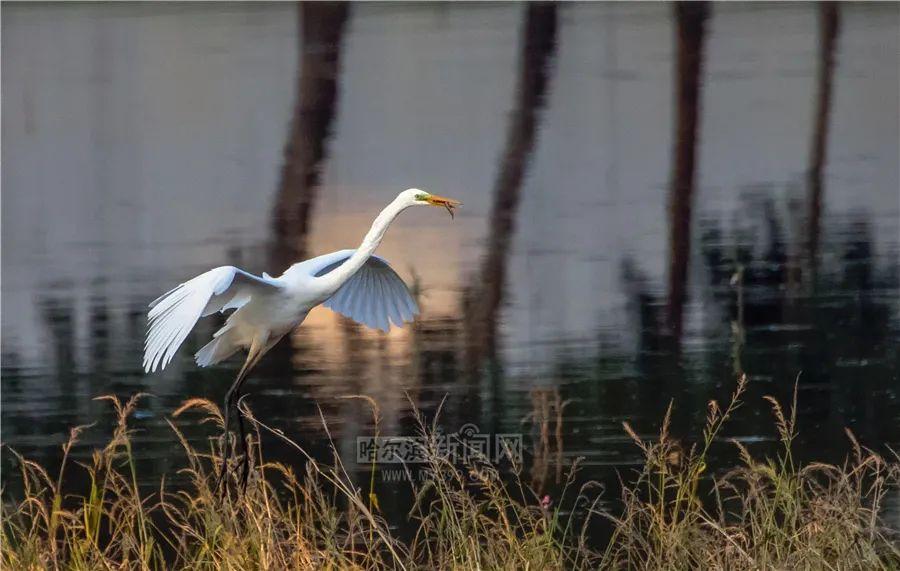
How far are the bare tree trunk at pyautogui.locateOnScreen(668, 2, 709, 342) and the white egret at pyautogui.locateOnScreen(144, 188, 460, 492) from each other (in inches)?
42.8

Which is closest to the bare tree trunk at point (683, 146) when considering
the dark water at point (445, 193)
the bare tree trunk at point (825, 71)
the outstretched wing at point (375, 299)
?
the dark water at point (445, 193)

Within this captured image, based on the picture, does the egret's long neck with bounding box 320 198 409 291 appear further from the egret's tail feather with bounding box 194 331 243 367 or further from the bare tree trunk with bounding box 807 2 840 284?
the bare tree trunk with bounding box 807 2 840 284

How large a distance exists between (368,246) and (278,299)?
0.28 metres

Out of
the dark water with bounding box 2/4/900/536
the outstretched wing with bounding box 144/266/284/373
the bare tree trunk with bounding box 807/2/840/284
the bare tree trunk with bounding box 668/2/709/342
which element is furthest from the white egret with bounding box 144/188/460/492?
the bare tree trunk with bounding box 807/2/840/284

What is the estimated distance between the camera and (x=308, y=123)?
13.3ft

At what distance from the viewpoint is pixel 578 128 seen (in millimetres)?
4059

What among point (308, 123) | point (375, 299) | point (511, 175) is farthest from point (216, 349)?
point (511, 175)

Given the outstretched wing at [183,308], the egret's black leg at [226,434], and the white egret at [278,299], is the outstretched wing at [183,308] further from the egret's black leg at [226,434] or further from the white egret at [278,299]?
the egret's black leg at [226,434]

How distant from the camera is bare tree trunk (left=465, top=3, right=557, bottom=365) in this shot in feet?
13.3

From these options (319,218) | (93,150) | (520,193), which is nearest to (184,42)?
(93,150)

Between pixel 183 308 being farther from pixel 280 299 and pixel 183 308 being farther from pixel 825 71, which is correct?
pixel 825 71

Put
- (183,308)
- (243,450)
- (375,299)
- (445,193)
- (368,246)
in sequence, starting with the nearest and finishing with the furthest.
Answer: (183,308), (368,246), (243,450), (375,299), (445,193)

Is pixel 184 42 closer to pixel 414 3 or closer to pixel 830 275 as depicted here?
pixel 414 3

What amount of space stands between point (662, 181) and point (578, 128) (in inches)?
13.7
